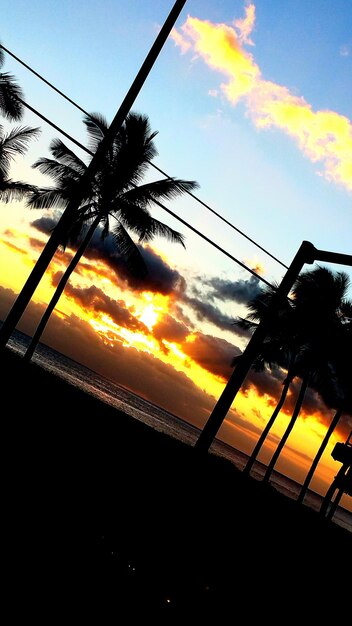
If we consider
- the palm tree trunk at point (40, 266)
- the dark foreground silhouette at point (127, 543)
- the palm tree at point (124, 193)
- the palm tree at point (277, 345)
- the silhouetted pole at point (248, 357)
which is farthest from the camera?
the palm tree at point (277, 345)

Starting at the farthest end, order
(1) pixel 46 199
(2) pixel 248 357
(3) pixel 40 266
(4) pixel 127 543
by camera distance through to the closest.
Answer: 1. (1) pixel 46 199
2. (3) pixel 40 266
3. (2) pixel 248 357
4. (4) pixel 127 543

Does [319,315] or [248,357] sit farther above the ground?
[319,315]

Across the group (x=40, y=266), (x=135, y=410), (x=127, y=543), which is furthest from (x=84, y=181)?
(x=135, y=410)

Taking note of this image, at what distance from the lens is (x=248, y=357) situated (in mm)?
7422

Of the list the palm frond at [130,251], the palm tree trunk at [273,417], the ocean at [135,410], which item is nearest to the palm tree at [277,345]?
the palm tree trunk at [273,417]

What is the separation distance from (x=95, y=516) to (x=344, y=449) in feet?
20.0

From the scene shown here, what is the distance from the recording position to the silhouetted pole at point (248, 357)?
7.34 meters

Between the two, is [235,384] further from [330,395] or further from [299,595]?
[330,395]

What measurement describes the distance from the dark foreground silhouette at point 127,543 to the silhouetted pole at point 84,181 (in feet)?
6.52

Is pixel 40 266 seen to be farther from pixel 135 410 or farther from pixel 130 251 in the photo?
pixel 135 410

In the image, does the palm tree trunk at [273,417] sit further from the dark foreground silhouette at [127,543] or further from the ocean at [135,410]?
the ocean at [135,410]

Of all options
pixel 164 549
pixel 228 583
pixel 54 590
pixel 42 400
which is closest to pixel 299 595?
pixel 228 583

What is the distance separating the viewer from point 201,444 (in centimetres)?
737

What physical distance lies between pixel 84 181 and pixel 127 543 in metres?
6.55
